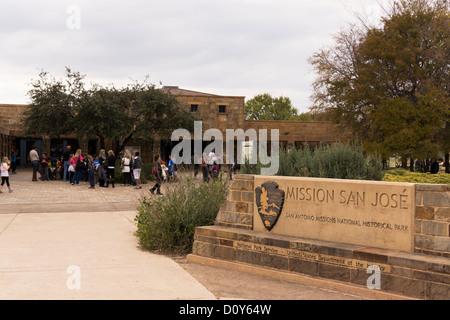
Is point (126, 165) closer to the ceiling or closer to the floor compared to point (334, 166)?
closer to the floor

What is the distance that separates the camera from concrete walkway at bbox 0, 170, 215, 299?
19.4 ft

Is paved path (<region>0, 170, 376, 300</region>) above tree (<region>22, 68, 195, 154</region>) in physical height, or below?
below

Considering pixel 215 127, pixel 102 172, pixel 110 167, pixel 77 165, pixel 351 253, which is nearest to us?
pixel 351 253

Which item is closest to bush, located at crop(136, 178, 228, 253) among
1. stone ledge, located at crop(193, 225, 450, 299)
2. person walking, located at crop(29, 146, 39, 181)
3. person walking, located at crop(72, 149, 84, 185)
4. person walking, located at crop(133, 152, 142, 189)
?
stone ledge, located at crop(193, 225, 450, 299)

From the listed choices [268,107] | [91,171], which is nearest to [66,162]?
[91,171]

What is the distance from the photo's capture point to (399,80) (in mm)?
25953

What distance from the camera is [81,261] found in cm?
760

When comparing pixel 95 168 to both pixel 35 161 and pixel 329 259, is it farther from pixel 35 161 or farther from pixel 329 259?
pixel 329 259

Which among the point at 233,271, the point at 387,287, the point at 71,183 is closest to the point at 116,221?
the point at 233,271

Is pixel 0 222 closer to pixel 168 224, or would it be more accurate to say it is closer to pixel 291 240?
pixel 168 224

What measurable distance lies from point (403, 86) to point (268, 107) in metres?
60.6

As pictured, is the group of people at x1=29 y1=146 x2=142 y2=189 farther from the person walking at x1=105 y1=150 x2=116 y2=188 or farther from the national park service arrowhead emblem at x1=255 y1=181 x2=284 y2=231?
the national park service arrowhead emblem at x1=255 y1=181 x2=284 y2=231

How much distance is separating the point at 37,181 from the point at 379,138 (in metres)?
18.3

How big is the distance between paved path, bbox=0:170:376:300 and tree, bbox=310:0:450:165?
17002 millimetres
